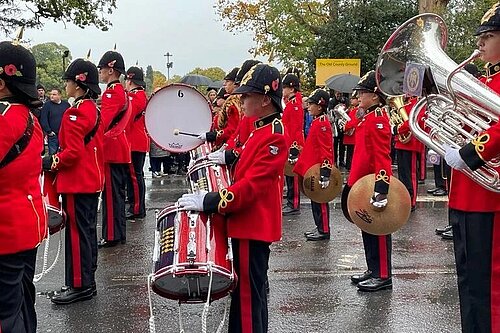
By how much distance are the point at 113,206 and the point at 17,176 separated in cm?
389

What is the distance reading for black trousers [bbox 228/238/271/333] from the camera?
362 centimetres

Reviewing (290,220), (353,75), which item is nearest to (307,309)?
(290,220)

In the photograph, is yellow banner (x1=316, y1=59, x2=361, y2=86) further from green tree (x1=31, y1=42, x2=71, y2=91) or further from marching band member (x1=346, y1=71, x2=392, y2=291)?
marching band member (x1=346, y1=71, x2=392, y2=291)

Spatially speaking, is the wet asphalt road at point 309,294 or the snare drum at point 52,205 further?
the wet asphalt road at point 309,294

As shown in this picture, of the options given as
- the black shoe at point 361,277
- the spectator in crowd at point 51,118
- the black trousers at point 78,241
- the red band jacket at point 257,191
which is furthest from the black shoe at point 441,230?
the spectator in crowd at point 51,118

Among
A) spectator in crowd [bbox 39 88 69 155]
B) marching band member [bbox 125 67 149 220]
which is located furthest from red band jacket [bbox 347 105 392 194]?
spectator in crowd [bbox 39 88 69 155]

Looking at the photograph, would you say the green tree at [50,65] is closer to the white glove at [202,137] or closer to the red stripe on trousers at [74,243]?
the white glove at [202,137]

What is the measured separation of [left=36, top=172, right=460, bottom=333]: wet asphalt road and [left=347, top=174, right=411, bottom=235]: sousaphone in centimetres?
69

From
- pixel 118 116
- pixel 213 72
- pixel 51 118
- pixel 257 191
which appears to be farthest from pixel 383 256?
pixel 213 72

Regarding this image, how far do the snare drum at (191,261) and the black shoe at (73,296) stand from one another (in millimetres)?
2109

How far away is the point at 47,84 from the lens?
22.8 meters

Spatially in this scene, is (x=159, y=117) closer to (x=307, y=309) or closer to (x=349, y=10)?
(x=307, y=309)

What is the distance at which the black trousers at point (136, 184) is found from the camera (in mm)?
8617

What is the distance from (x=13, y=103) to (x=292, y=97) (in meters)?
5.56
